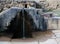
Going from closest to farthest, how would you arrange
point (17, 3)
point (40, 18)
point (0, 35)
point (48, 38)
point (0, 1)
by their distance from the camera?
point (48, 38) < point (0, 35) < point (40, 18) < point (17, 3) < point (0, 1)

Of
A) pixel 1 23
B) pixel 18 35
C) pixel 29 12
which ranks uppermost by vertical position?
pixel 29 12

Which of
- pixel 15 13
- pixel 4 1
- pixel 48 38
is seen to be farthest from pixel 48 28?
pixel 4 1

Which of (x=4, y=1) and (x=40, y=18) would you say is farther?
(x=4, y=1)

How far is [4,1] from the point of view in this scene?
A: 325 inches

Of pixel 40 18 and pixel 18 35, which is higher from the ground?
pixel 40 18

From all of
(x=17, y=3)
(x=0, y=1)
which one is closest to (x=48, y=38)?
(x=17, y=3)

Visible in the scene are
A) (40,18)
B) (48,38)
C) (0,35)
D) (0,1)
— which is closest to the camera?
(48,38)

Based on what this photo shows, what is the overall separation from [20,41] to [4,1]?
4.28m

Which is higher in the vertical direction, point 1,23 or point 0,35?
point 1,23

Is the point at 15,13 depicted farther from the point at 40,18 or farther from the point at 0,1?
the point at 0,1

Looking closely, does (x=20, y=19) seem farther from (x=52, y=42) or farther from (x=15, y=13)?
(x=52, y=42)

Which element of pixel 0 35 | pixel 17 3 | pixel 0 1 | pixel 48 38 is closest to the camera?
pixel 48 38

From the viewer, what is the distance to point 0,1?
816cm

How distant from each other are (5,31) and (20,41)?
961 mm
